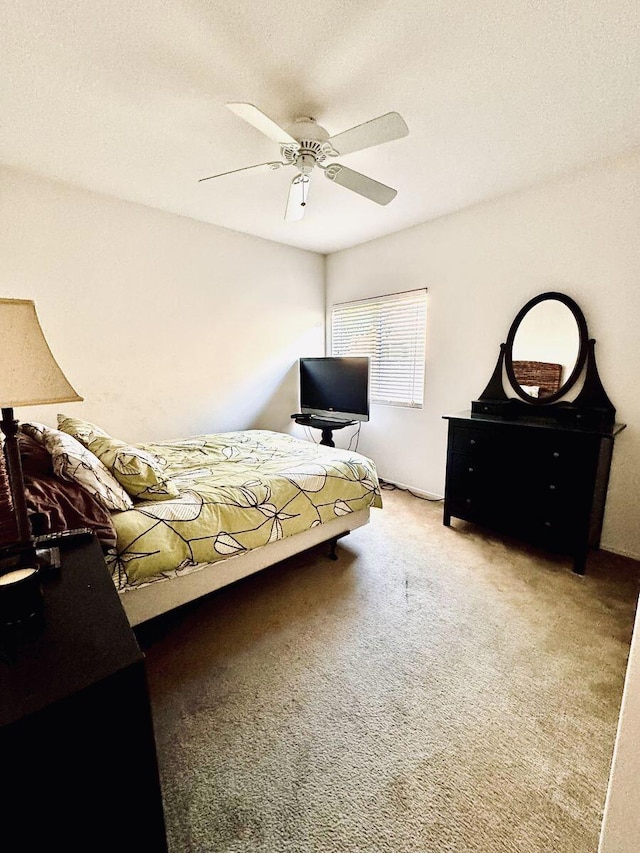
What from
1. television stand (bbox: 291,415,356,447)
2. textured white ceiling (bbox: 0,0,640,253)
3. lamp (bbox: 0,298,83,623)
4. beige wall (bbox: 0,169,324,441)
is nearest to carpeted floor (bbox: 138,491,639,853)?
lamp (bbox: 0,298,83,623)

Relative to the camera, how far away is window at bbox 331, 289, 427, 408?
3.43 m

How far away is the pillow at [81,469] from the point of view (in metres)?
1.44

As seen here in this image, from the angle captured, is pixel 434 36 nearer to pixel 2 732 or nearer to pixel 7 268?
pixel 2 732

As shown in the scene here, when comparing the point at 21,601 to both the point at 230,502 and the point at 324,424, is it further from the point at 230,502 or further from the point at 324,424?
the point at 324,424

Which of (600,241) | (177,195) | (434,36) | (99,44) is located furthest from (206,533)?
(600,241)

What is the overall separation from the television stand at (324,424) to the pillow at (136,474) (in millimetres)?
1903

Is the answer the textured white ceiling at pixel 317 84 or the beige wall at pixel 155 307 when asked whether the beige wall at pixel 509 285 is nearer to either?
the textured white ceiling at pixel 317 84

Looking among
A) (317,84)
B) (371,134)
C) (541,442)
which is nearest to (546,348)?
(541,442)

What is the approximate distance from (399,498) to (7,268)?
138 inches

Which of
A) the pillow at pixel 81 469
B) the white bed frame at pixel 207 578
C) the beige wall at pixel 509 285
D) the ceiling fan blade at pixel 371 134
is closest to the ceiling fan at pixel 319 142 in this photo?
the ceiling fan blade at pixel 371 134

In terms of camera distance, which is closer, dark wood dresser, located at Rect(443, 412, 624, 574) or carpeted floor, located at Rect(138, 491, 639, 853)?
carpeted floor, located at Rect(138, 491, 639, 853)

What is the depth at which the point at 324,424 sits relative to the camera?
11.5 feet

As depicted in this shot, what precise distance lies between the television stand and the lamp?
257 cm

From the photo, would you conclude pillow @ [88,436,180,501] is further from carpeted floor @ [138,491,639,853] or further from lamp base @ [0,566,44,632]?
lamp base @ [0,566,44,632]
